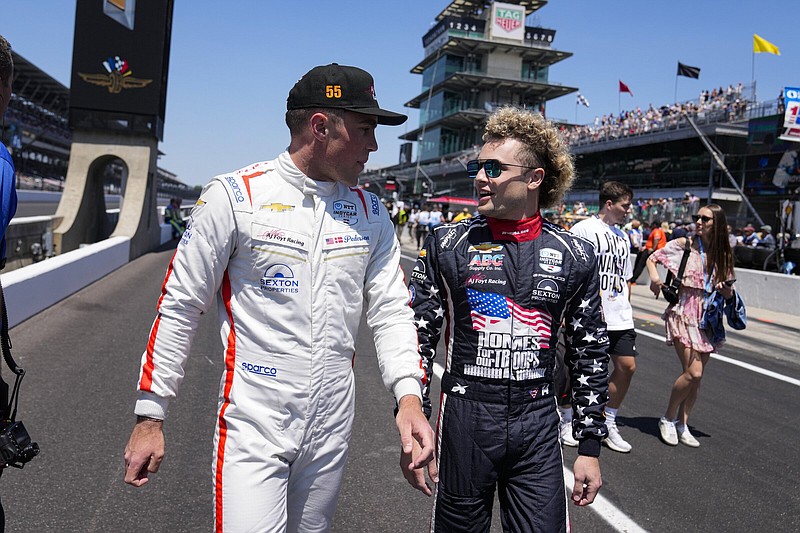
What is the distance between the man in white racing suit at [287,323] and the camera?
89.4 inches

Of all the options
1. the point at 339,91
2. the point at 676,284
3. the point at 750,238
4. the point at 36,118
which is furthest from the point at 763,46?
the point at 36,118

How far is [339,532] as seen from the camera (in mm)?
3941

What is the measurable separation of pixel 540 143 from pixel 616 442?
3.49m

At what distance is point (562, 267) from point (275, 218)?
46.4 inches

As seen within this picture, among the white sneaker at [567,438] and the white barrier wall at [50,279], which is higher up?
the white barrier wall at [50,279]

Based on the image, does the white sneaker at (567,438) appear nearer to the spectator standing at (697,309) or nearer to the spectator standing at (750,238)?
the spectator standing at (697,309)

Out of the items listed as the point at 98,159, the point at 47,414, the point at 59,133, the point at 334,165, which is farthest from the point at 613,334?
the point at 59,133

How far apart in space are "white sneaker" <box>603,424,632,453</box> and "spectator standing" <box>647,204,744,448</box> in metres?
0.47

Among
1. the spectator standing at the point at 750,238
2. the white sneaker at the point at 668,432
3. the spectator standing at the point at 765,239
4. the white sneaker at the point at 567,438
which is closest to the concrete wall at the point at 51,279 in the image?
the white sneaker at the point at 567,438

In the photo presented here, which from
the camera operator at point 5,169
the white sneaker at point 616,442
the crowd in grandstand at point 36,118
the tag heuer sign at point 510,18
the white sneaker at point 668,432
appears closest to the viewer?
the camera operator at point 5,169

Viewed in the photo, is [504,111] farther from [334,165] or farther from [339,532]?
[339,532]

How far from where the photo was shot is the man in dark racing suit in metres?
2.69

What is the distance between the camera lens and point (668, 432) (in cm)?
597

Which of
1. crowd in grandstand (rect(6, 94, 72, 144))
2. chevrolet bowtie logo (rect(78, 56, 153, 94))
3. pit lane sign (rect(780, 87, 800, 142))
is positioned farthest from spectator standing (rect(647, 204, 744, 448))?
crowd in grandstand (rect(6, 94, 72, 144))
